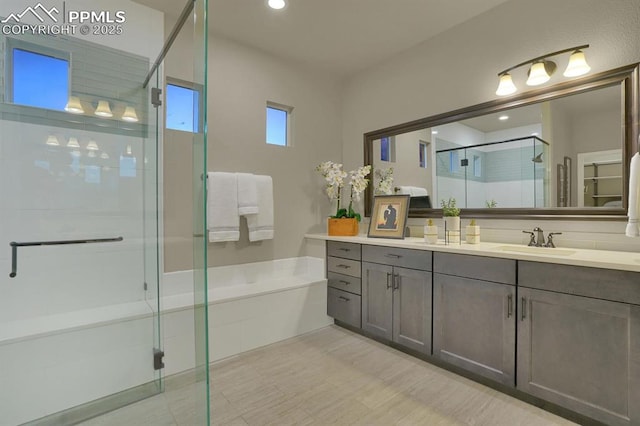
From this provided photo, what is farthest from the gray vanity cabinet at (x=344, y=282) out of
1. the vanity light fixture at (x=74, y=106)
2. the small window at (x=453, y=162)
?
the vanity light fixture at (x=74, y=106)

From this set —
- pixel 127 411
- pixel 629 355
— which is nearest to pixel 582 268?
pixel 629 355

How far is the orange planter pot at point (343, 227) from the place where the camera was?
10.5 feet

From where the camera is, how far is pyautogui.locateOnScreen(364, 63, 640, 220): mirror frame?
73.2 inches

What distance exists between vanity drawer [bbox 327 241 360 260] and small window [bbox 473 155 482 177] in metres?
1.18

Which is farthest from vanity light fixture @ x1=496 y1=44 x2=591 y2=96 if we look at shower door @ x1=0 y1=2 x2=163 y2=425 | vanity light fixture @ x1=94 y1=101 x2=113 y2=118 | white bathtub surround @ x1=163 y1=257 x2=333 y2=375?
vanity light fixture @ x1=94 y1=101 x2=113 y2=118

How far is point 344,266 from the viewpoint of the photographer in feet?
9.62

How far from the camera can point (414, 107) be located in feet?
9.89

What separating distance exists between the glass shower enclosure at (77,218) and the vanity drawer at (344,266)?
5.05 feet

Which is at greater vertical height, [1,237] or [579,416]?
[1,237]

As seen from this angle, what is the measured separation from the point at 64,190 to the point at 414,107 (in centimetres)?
289

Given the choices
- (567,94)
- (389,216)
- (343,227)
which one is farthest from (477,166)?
(343,227)

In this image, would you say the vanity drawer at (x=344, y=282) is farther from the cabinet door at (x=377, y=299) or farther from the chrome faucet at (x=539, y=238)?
the chrome faucet at (x=539, y=238)

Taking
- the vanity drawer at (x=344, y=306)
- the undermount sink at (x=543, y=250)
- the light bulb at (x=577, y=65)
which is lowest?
the vanity drawer at (x=344, y=306)

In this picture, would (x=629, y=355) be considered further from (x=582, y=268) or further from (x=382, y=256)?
(x=382, y=256)
